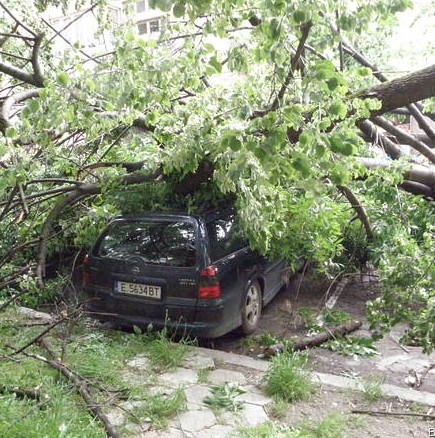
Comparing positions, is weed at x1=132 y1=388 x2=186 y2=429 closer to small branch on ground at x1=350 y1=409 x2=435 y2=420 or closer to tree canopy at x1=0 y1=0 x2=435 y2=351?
small branch on ground at x1=350 y1=409 x2=435 y2=420

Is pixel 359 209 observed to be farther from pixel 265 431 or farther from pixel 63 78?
pixel 63 78

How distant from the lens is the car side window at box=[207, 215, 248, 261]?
5438mm

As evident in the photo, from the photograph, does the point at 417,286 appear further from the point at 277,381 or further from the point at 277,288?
the point at 277,288

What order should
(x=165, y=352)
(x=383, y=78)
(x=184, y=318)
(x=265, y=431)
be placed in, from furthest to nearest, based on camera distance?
1. (x=383, y=78)
2. (x=184, y=318)
3. (x=165, y=352)
4. (x=265, y=431)

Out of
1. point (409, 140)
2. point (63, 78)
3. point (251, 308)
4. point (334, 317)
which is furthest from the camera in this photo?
point (409, 140)

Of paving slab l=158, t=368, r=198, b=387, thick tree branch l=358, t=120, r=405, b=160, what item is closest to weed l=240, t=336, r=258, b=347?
paving slab l=158, t=368, r=198, b=387

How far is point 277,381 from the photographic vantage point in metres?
4.30

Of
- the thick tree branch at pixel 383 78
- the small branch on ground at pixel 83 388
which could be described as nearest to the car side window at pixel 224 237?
the small branch on ground at pixel 83 388

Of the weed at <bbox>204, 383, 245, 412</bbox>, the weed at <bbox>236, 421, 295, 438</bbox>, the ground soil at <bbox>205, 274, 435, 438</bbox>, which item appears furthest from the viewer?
the weed at <bbox>204, 383, 245, 412</bbox>

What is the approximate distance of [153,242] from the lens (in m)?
5.51

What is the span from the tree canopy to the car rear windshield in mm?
272

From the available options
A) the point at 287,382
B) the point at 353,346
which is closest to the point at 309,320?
the point at 353,346

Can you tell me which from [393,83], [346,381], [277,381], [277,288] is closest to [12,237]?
[277,288]

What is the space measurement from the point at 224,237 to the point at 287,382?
6.36ft
